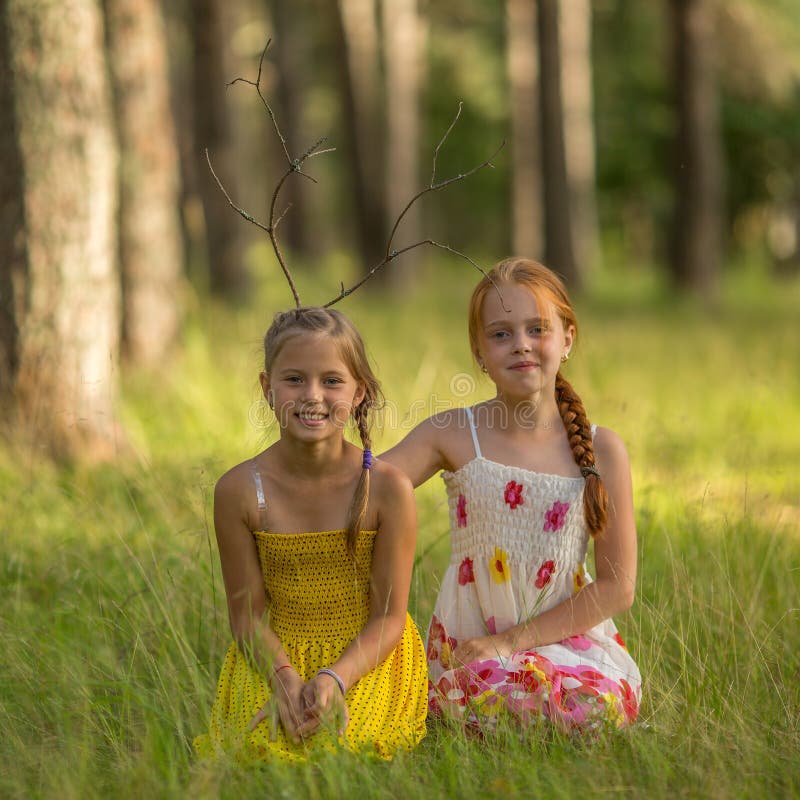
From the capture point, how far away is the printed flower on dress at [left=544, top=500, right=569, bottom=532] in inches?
118

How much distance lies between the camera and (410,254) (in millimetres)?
18375

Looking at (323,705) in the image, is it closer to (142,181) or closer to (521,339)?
(521,339)

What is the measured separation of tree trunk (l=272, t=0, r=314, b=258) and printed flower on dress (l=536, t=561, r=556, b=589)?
639 inches

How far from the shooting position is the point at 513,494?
3010 millimetres

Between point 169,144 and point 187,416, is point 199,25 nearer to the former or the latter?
point 169,144

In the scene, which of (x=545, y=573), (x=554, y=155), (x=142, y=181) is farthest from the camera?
(x=554, y=155)

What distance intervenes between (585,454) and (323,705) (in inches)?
38.2

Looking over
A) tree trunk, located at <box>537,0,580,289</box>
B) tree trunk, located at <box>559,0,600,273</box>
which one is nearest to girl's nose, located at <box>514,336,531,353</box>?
tree trunk, located at <box>537,0,580,289</box>

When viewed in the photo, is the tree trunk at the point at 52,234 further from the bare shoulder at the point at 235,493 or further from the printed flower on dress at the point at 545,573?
the printed flower on dress at the point at 545,573

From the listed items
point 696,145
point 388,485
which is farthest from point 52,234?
point 696,145

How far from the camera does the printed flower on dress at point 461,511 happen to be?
308 centimetres

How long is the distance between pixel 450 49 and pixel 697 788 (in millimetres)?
24992

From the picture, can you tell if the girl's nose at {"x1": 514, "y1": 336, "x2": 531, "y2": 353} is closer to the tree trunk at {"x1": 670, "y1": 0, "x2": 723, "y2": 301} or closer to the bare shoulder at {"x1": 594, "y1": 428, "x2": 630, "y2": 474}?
the bare shoulder at {"x1": 594, "y1": 428, "x2": 630, "y2": 474}

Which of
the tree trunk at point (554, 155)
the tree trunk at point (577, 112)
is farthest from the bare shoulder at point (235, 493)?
the tree trunk at point (577, 112)
